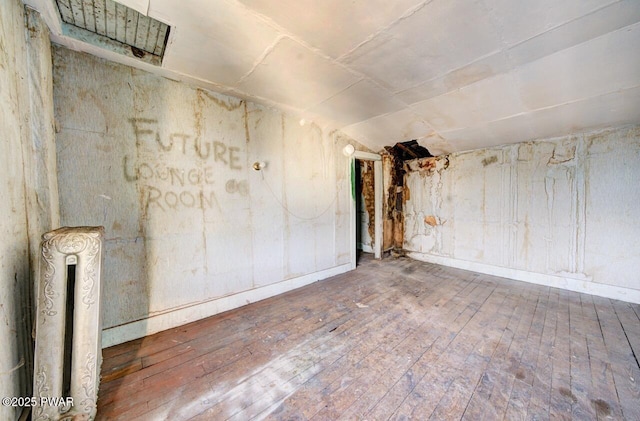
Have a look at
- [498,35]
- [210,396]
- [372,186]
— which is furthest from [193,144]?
[372,186]

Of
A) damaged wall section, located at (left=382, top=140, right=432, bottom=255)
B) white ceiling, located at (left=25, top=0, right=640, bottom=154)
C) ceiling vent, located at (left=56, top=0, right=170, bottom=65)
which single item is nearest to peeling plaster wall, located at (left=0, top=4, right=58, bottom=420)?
ceiling vent, located at (left=56, top=0, right=170, bottom=65)

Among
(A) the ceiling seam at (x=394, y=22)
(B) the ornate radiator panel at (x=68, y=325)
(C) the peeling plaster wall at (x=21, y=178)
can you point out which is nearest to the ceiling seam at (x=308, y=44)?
(A) the ceiling seam at (x=394, y=22)

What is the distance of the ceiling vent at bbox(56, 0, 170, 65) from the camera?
1.56 meters

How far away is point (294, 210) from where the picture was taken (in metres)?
3.23

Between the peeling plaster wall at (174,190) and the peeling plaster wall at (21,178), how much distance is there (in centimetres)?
25

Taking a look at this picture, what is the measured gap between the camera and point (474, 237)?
155 inches

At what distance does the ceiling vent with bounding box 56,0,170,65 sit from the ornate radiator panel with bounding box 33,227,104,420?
154cm

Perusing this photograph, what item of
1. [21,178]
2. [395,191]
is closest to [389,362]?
[21,178]

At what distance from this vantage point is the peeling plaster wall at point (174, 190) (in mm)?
1870

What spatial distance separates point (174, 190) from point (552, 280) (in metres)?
4.99

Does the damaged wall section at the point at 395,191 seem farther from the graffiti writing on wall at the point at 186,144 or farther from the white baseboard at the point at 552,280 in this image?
the graffiti writing on wall at the point at 186,144

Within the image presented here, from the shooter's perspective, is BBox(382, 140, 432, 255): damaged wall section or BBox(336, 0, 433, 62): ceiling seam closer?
BBox(336, 0, 433, 62): ceiling seam

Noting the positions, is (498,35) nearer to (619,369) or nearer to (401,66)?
(401,66)

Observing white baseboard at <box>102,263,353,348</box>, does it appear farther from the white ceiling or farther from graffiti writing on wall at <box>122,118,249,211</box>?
the white ceiling
